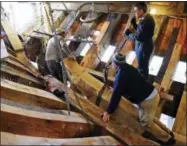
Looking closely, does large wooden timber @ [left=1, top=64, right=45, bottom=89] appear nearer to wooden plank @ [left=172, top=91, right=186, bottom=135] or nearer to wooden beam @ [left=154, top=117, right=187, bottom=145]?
wooden beam @ [left=154, top=117, right=187, bottom=145]

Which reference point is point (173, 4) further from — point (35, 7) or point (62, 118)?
point (62, 118)

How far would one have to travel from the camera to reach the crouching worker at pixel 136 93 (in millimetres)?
3824

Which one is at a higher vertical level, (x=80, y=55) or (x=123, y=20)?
(x=123, y=20)

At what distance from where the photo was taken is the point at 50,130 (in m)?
2.47

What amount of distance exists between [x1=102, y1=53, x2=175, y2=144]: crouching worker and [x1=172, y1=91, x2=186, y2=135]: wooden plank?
0.56 m

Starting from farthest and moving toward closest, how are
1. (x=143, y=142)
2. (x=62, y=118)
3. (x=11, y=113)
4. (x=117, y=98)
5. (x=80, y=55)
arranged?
(x=80, y=55) → (x=117, y=98) → (x=143, y=142) → (x=62, y=118) → (x=11, y=113)

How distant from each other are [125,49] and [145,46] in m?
1.33

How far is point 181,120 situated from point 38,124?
337 cm

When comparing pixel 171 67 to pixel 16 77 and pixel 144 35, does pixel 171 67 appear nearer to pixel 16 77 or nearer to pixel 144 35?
pixel 144 35

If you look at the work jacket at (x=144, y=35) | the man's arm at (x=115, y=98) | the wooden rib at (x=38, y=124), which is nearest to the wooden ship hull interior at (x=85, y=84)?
the wooden rib at (x=38, y=124)

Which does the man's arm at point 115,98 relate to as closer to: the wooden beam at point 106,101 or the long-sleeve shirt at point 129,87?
the long-sleeve shirt at point 129,87

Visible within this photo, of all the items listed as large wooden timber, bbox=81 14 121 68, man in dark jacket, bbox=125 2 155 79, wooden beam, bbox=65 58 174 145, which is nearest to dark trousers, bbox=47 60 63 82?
large wooden timber, bbox=81 14 121 68

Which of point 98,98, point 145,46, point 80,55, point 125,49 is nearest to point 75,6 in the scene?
point 80,55

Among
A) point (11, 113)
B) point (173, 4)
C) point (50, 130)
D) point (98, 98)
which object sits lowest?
point (98, 98)
